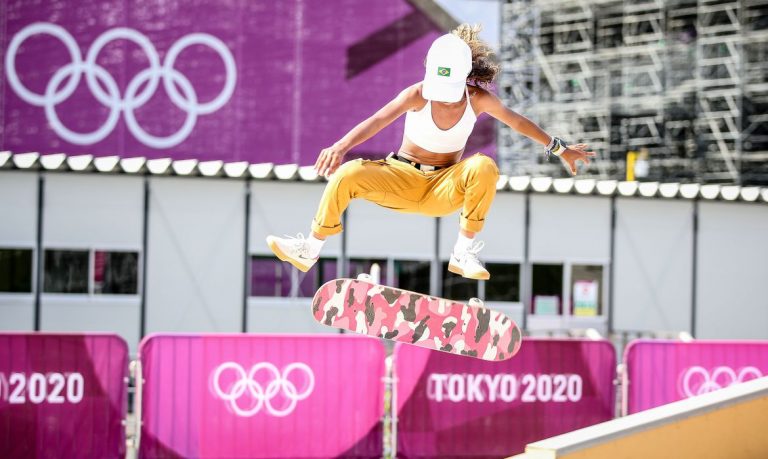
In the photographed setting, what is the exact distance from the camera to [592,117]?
3600 cm

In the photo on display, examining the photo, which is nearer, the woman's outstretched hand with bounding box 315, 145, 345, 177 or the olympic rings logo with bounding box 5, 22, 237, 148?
the woman's outstretched hand with bounding box 315, 145, 345, 177

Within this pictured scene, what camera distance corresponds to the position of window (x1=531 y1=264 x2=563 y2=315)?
1906 centimetres

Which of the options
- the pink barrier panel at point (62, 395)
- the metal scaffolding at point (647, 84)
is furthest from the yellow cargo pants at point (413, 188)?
the metal scaffolding at point (647, 84)

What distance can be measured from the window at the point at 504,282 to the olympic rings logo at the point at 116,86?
9.00m

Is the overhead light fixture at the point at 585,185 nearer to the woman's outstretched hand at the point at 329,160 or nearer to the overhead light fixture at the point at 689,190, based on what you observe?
the overhead light fixture at the point at 689,190

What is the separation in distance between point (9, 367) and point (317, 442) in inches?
121

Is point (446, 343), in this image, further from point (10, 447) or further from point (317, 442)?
point (10, 447)

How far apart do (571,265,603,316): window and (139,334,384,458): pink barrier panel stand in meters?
9.65

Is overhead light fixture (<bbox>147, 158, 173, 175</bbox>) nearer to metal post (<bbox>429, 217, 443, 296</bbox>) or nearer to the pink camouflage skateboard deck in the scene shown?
metal post (<bbox>429, 217, 443, 296</bbox>)

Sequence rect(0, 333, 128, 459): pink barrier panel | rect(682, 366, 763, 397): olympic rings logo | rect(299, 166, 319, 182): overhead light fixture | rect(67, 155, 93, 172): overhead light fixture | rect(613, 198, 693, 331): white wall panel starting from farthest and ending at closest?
1. rect(613, 198, 693, 331): white wall panel
2. rect(299, 166, 319, 182): overhead light fixture
3. rect(67, 155, 93, 172): overhead light fixture
4. rect(682, 366, 763, 397): olympic rings logo
5. rect(0, 333, 128, 459): pink barrier panel

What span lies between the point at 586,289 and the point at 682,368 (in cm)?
852

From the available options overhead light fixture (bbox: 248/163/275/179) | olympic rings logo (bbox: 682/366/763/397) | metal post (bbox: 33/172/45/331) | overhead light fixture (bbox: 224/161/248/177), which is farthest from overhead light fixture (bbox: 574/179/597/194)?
metal post (bbox: 33/172/45/331)

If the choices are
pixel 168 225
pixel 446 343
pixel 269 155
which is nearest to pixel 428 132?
pixel 446 343

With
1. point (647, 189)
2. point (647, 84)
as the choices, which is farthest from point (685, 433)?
point (647, 84)
